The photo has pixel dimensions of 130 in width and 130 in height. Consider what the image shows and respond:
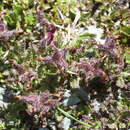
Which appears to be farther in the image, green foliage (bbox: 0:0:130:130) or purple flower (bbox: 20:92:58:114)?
→ green foliage (bbox: 0:0:130:130)

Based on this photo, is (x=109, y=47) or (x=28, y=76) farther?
(x=28, y=76)

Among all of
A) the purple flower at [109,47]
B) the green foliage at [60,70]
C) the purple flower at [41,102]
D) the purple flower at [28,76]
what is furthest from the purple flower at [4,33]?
the purple flower at [109,47]

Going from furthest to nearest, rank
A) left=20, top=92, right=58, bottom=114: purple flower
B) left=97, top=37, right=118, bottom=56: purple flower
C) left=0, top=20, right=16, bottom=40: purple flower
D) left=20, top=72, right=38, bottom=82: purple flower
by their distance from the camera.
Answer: left=0, top=20, right=16, bottom=40: purple flower < left=20, top=72, right=38, bottom=82: purple flower < left=97, top=37, right=118, bottom=56: purple flower < left=20, top=92, right=58, bottom=114: purple flower

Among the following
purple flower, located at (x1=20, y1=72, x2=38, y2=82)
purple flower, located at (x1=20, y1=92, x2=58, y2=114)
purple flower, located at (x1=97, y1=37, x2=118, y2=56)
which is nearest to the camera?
purple flower, located at (x1=20, y1=92, x2=58, y2=114)

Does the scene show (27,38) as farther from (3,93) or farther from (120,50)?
(120,50)

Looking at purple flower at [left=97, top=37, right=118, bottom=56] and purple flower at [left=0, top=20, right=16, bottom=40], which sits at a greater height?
purple flower at [left=0, top=20, right=16, bottom=40]

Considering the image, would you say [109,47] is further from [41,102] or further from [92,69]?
[41,102]

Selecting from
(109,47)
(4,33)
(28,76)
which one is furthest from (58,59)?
(4,33)

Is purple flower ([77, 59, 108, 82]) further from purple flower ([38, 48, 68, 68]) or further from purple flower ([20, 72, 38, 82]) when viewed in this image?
purple flower ([20, 72, 38, 82])

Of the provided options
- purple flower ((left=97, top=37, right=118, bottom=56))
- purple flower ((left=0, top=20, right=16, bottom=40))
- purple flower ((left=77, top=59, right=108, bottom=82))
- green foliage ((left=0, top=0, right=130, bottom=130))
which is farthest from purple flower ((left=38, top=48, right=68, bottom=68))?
purple flower ((left=0, top=20, right=16, bottom=40))

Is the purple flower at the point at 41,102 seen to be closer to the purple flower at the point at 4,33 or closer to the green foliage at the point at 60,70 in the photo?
the green foliage at the point at 60,70

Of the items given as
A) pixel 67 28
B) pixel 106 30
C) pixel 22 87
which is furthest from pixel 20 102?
pixel 106 30

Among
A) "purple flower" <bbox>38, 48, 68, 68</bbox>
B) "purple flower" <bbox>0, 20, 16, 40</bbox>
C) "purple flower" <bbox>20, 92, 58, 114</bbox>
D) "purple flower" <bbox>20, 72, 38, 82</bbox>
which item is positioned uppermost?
"purple flower" <bbox>0, 20, 16, 40</bbox>

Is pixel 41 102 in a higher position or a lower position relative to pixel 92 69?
lower
